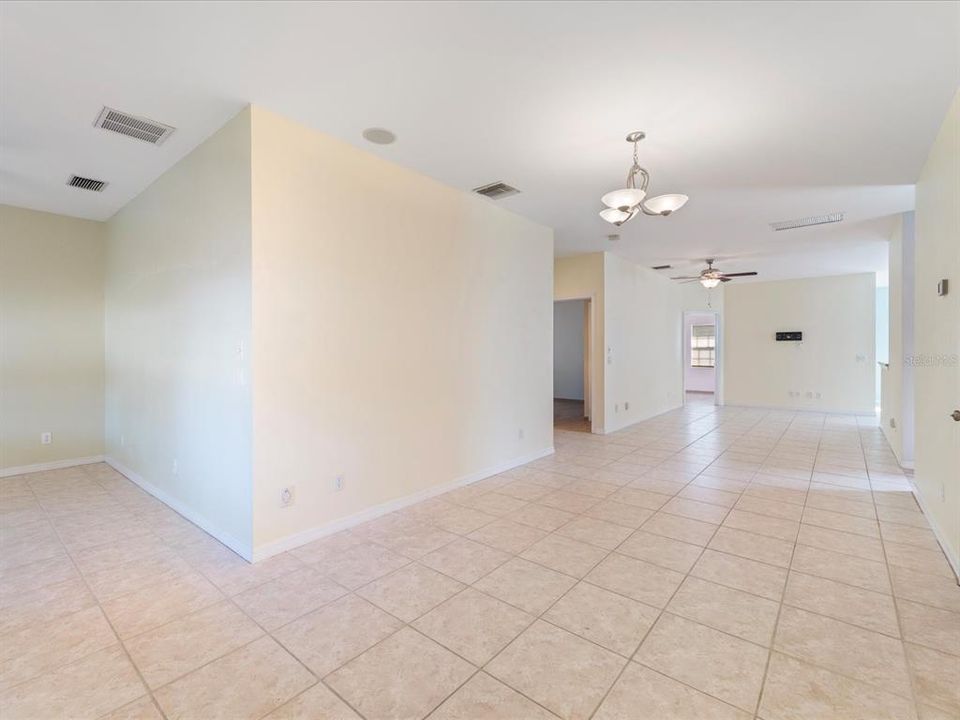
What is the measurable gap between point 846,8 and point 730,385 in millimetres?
9333

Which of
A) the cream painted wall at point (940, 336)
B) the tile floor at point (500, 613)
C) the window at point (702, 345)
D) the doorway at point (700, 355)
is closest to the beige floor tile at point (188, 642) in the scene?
the tile floor at point (500, 613)

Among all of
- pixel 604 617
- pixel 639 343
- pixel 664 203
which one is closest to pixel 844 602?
pixel 604 617

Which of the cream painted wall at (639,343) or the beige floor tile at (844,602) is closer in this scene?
the beige floor tile at (844,602)

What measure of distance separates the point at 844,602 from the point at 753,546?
0.66 m

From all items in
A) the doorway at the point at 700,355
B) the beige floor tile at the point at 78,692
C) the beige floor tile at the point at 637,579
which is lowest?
the beige floor tile at the point at 78,692

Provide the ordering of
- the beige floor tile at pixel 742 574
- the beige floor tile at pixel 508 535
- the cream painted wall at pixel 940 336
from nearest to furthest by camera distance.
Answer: the beige floor tile at pixel 742 574
the cream painted wall at pixel 940 336
the beige floor tile at pixel 508 535

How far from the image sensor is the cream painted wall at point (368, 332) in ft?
9.32

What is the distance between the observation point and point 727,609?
224 centimetres

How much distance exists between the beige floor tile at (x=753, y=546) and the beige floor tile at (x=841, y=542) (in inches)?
7.7

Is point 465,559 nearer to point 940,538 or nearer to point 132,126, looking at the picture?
point 940,538

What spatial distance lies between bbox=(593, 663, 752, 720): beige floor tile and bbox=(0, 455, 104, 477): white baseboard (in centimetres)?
624

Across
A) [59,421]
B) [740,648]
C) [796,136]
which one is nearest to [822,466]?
[796,136]

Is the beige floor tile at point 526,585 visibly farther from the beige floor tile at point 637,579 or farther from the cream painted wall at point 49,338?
the cream painted wall at point 49,338

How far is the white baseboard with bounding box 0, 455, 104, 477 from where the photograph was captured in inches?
185
